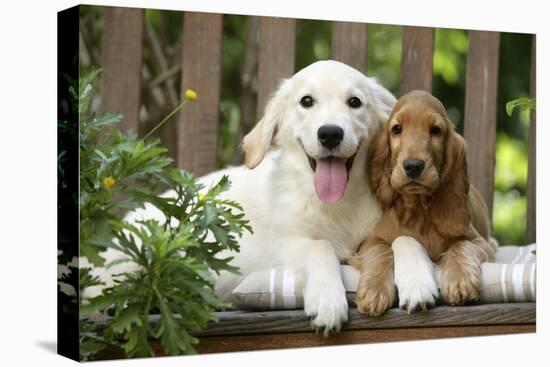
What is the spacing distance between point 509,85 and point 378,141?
118 cm

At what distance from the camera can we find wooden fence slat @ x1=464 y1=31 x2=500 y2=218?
17.1 ft

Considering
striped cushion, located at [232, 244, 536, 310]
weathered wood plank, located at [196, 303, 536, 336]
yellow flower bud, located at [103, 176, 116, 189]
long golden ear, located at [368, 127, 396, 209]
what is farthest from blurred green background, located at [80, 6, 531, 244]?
weathered wood plank, located at [196, 303, 536, 336]

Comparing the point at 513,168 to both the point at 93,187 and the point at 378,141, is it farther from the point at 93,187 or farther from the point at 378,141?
the point at 93,187

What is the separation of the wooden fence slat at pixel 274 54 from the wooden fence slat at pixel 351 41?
24 cm

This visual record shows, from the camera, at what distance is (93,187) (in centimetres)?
407

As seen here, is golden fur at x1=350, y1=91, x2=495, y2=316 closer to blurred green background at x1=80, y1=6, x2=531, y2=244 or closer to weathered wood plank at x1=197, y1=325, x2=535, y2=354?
weathered wood plank at x1=197, y1=325, x2=535, y2=354

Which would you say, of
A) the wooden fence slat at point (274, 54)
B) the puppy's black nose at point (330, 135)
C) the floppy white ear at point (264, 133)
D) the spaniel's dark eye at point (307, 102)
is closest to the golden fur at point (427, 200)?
the puppy's black nose at point (330, 135)

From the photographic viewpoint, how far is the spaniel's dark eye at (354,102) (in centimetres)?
453

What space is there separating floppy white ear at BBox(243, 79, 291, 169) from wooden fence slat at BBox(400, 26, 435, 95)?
734 mm

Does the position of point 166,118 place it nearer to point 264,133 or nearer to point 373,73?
point 264,133

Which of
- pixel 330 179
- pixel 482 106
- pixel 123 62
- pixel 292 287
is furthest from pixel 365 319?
Result: pixel 123 62

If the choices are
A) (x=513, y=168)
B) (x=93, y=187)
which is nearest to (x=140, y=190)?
(x=93, y=187)

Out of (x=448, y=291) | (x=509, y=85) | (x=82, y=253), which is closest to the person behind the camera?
(x=82, y=253)

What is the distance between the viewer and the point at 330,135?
441 centimetres
